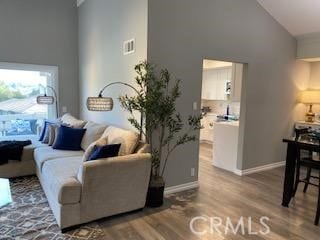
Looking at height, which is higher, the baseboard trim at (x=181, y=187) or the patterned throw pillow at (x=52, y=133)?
the patterned throw pillow at (x=52, y=133)

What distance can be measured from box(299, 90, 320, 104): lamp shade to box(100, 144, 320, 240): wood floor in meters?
1.99

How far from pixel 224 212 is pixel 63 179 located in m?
1.98

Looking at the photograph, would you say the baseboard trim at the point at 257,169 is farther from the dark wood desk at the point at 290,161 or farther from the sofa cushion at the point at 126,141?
the sofa cushion at the point at 126,141

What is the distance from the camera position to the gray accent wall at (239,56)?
11.5ft

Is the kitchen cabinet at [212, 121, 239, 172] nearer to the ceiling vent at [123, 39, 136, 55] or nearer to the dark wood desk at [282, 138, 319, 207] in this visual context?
the dark wood desk at [282, 138, 319, 207]

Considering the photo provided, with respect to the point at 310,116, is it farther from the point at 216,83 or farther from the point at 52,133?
the point at 52,133

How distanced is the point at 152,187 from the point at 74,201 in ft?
3.28

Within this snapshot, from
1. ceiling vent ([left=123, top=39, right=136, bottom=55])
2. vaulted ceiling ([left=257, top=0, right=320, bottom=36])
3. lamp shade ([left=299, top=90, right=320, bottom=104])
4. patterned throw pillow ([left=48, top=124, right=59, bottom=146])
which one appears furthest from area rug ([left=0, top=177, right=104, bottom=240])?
lamp shade ([left=299, top=90, right=320, bottom=104])

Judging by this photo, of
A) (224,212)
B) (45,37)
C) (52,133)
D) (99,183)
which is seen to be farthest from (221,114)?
(99,183)

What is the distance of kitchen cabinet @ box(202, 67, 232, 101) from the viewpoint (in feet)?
22.3

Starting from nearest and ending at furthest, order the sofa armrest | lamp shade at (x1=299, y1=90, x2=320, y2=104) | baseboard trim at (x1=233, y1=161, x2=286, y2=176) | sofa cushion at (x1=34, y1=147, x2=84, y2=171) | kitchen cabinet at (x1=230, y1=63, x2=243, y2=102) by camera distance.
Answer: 1. the sofa armrest
2. sofa cushion at (x1=34, y1=147, x2=84, y2=171)
3. baseboard trim at (x1=233, y1=161, x2=286, y2=176)
4. kitchen cabinet at (x1=230, y1=63, x2=243, y2=102)
5. lamp shade at (x1=299, y1=90, x2=320, y2=104)

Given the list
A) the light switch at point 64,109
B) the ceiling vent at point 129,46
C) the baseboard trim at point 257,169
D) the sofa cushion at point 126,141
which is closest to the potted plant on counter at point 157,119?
the sofa cushion at point 126,141

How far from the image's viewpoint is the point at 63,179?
269 centimetres

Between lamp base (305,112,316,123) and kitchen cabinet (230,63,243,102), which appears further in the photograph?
lamp base (305,112,316,123)
